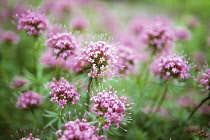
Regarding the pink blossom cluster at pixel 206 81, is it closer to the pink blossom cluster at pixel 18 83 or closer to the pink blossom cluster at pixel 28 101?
the pink blossom cluster at pixel 28 101

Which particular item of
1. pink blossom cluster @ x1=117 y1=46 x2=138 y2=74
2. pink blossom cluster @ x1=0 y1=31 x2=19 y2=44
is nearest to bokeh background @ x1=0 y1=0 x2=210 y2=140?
pink blossom cluster @ x1=0 y1=31 x2=19 y2=44

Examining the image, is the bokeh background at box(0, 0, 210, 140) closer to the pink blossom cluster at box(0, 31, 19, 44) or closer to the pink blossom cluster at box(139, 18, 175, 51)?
the pink blossom cluster at box(0, 31, 19, 44)

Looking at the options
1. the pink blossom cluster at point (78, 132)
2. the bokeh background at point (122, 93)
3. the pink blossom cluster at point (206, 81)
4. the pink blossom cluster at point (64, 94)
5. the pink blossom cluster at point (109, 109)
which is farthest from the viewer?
the bokeh background at point (122, 93)

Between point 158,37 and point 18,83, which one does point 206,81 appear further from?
point 18,83

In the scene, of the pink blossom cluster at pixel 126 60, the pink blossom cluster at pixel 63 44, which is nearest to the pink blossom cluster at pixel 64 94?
the pink blossom cluster at pixel 63 44

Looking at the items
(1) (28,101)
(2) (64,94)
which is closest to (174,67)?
(2) (64,94)
